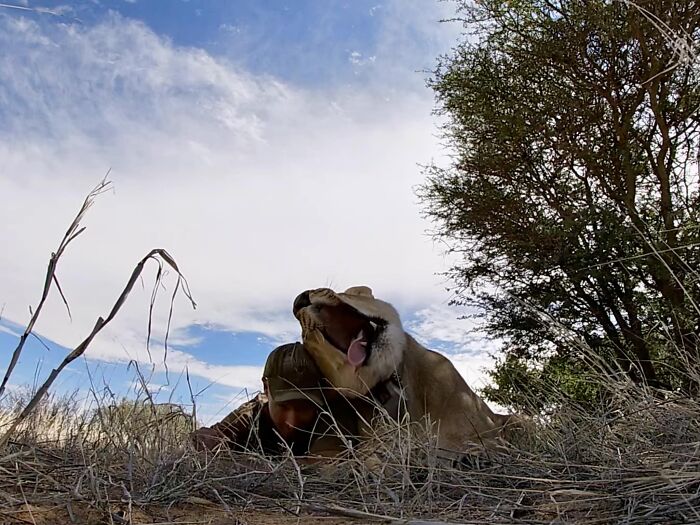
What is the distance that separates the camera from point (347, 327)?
12.8 ft

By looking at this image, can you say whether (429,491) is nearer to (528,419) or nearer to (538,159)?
(528,419)

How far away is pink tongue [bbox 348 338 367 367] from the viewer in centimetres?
375

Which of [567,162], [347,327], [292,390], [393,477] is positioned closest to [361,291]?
[347,327]

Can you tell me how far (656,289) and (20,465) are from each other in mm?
8155

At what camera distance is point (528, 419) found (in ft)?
12.6

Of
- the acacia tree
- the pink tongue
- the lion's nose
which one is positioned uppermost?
the acacia tree

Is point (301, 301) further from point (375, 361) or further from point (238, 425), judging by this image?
point (238, 425)

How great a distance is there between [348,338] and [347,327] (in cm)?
5

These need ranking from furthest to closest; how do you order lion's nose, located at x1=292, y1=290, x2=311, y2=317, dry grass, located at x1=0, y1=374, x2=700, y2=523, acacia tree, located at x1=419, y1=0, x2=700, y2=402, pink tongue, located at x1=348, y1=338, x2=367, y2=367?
1. acacia tree, located at x1=419, y1=0, x2=700, y2=402
2. lion's nose, located at x1=292, y1=290, x2=311, y2=317
3. pink tongue, located at x1=348, y1=338, x2=367, y2=367
4. dry grass, located at x1=0, y1=374, x2=700, y2=523

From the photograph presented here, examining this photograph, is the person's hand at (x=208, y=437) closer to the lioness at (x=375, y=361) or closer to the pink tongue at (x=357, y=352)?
the lioness at (x=375, y=361)

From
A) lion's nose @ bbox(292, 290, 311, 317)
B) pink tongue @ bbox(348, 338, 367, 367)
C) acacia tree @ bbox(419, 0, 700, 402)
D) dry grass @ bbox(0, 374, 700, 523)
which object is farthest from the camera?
acacia tree @ bbox(419, 0, 700, 402)

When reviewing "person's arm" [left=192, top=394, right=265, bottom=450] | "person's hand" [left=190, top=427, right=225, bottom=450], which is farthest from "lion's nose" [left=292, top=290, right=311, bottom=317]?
"person's hand" [left=190, top=427, right=225, bottom=450]

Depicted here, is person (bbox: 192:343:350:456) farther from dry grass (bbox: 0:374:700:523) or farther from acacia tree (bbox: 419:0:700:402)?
acacia tree (bbox: 419:0:700:402)

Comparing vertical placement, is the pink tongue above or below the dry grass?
above
